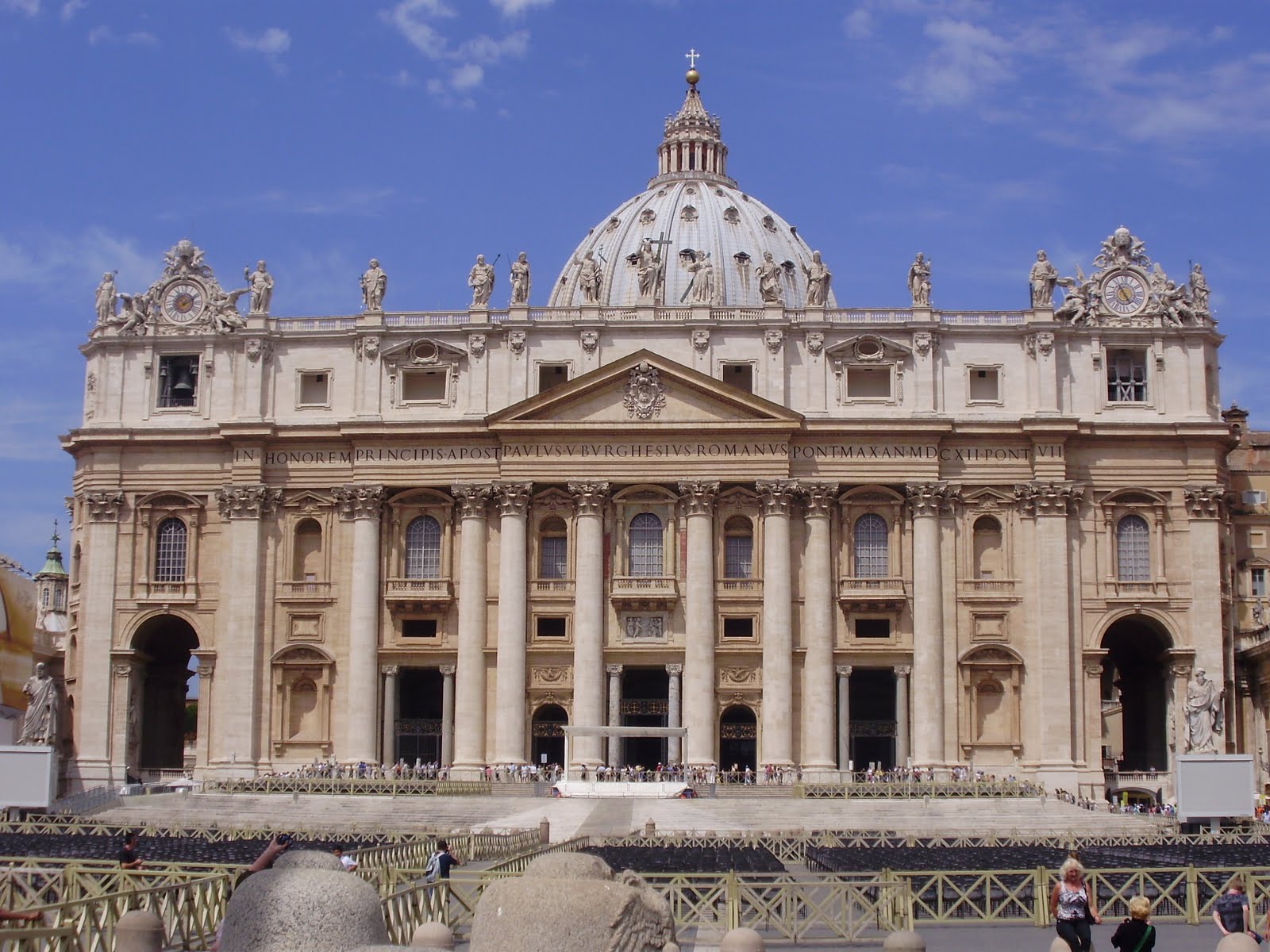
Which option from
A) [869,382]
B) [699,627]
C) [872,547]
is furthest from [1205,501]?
[699,627]

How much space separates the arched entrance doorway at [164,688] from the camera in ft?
267

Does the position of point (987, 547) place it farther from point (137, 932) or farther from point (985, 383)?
point (137, 932)

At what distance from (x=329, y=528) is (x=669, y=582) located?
50.9 feet

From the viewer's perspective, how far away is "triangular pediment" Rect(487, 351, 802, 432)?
76.2 metres

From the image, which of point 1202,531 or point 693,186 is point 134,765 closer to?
point 1202,531

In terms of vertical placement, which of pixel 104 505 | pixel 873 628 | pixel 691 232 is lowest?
pixel 873 628

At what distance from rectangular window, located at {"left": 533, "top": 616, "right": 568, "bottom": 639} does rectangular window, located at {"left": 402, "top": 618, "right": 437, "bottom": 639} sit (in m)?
4.69

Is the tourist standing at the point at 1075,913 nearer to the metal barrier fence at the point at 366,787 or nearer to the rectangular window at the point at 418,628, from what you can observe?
the metal barrier fence at the point at 366,787

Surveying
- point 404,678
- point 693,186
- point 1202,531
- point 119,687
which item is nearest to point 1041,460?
point 1202,531

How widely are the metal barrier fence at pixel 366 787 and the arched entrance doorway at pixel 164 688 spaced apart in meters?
15.1

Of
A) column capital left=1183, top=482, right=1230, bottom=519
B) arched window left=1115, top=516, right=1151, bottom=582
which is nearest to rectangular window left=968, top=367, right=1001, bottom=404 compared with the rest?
arched window left=1115, top=516, right=1151, bottom=582

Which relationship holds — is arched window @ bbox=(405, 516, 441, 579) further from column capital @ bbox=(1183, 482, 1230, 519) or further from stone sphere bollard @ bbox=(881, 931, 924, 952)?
stone sphere bollard @ bbox=(881, 931, 924, 952)

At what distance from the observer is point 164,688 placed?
3361 inches

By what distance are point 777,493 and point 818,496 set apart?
5.99ft
